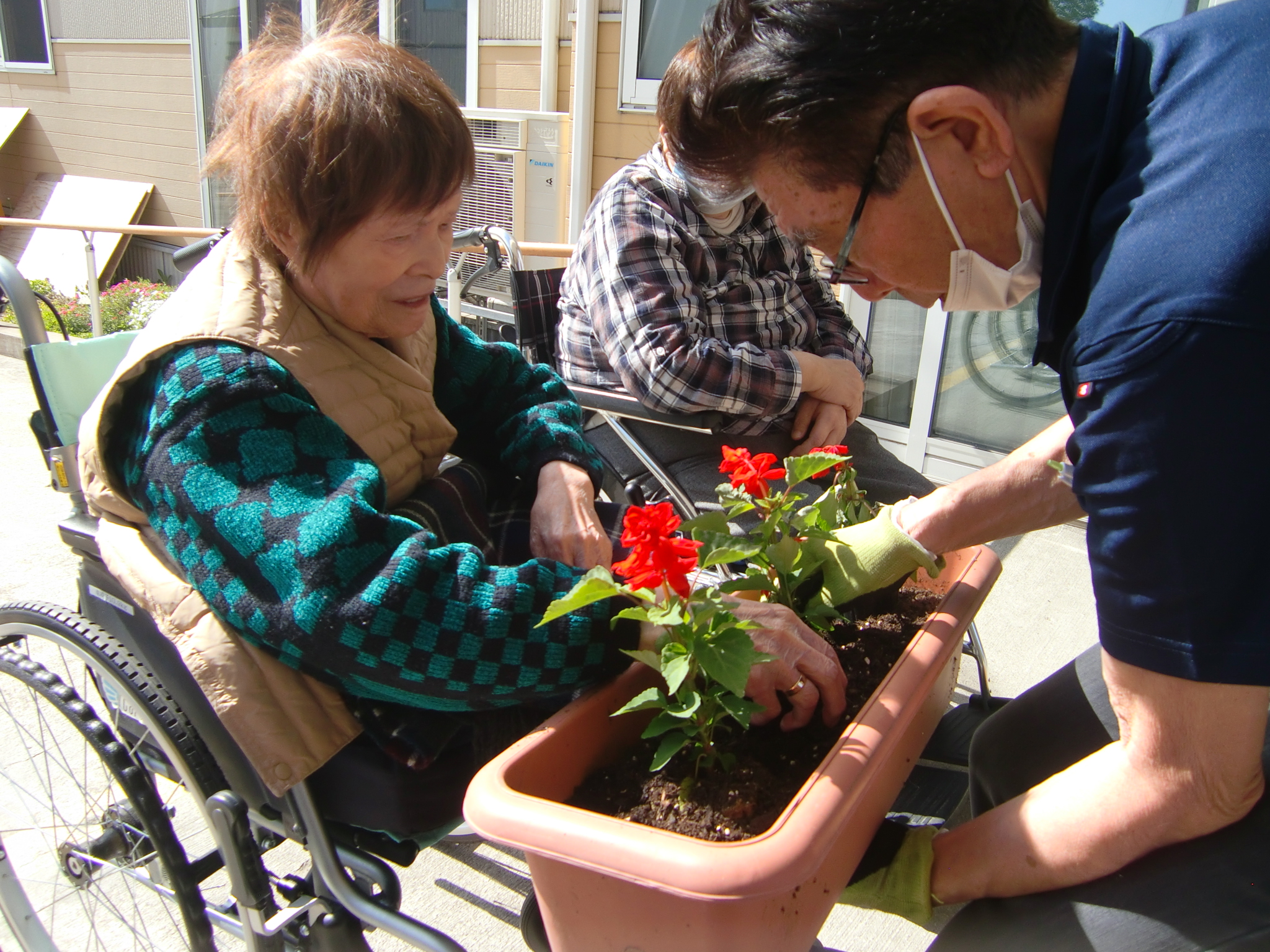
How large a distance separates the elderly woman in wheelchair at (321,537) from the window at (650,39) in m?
3.47

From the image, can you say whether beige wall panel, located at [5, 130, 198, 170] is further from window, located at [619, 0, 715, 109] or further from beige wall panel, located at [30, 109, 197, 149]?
window, located at [619, 0, 715, 109]

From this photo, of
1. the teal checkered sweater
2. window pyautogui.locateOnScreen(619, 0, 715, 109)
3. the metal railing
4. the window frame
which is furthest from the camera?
the window frame

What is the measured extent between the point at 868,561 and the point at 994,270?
0.43 metres

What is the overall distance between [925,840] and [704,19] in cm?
108

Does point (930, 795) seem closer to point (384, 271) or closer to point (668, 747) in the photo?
point (668, 747)

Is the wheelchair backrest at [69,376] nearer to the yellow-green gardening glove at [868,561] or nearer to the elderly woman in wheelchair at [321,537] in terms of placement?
the elderly woman in wheelchair at [321,537]

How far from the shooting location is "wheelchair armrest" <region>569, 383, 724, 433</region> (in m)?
2.12

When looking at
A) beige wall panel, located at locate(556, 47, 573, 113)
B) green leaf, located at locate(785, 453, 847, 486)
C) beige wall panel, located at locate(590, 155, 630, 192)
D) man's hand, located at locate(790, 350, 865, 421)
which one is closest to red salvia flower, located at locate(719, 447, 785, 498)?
green leaf, located at locate(785, 453, 847, 486)

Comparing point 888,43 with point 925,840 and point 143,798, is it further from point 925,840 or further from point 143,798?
point 143,798

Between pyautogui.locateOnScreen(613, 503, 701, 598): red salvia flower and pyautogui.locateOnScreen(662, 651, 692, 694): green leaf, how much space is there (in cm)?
7

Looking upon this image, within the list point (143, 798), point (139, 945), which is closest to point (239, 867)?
point (143, 798)

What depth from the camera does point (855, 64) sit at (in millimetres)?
1019

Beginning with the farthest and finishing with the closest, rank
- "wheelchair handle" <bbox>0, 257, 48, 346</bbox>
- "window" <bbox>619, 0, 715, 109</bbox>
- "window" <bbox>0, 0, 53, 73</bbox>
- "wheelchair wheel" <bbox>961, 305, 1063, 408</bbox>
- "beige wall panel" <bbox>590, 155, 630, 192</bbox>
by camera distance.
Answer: "window" <bbox>0, 0, 53, 73</bbox> → "beige wall panel" <bbox>590, 155, 630, 192</bbox> → "window" <bbox>619, 0, 715, 109</bbox> → "wheelchair wheel" <bbox>961, 305, 1063, 408</bbox> → "wheelchair handle" <bbox>0, 257, 48, 346</bbox>

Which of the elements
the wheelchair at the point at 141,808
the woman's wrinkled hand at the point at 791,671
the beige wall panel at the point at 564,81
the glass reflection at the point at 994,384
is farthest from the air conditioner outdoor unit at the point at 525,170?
the woman's wrinkled hand at the point at 791,671
